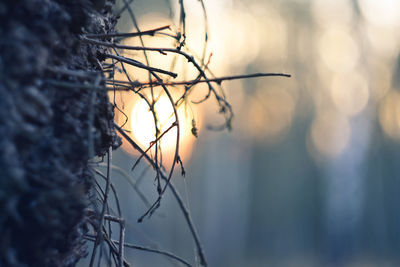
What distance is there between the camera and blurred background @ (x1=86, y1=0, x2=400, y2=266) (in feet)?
36.6

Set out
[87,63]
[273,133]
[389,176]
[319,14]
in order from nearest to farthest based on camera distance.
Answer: [87,63] → [319,14] → [389,176] → [273,133]

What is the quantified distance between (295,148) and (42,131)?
18.5 m

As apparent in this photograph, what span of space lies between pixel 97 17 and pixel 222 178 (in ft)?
49.3

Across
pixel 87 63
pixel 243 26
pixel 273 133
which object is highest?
pixel 243 26

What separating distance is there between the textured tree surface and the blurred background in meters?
8.58

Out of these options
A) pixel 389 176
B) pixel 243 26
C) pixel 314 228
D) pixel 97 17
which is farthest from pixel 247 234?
pixel 97 17

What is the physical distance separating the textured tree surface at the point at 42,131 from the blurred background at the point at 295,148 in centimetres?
858

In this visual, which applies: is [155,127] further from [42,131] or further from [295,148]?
[295,148]

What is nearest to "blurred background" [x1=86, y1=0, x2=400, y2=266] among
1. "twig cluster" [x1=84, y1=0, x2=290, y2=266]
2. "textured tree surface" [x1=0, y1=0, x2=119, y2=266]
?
"twig cluster" [x1=84, y1=0, x2=290, y2=266]

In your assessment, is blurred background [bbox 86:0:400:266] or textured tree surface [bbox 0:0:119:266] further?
blurred background [bbox 86:0:400:266]

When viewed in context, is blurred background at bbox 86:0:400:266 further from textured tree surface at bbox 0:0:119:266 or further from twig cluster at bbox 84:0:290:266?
textured tree surface at bbox 0:0:119:266

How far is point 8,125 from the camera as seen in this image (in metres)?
0.62

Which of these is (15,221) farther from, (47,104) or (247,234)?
(247,234)

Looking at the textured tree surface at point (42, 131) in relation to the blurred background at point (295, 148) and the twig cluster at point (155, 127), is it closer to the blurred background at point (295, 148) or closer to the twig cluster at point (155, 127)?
the twig cluster at point (155, 127)
